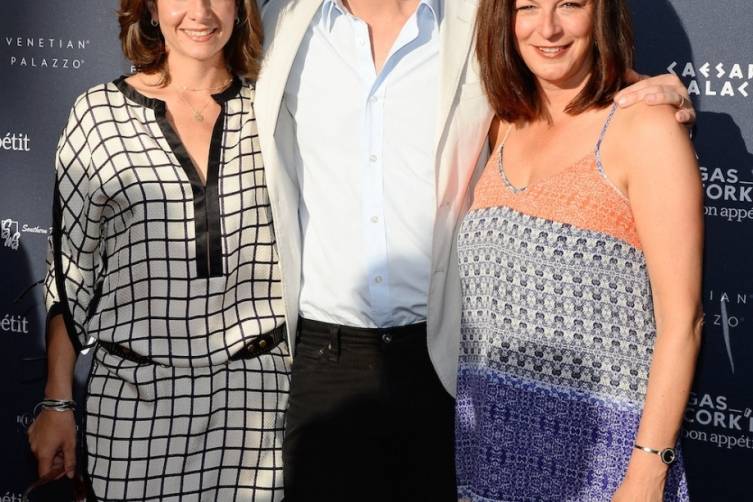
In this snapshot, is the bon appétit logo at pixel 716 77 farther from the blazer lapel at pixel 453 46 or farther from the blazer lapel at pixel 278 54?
the blazer lapel at pixel 278 54

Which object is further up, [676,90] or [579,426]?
[676,90]

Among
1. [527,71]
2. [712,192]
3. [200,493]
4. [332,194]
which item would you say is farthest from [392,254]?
[712,192]

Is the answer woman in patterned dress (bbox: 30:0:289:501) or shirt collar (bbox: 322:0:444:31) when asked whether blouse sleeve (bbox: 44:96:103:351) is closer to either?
woman in patterned dress (bbox: 30:0:289:501)

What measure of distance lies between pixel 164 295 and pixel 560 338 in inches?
39.0

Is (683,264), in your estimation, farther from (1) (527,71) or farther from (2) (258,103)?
(2) (258,103)

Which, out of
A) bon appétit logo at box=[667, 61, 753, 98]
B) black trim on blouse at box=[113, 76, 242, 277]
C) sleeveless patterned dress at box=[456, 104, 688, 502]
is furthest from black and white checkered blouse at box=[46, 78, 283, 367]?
bon appétit logo at box=[667, 61, 753, 98]

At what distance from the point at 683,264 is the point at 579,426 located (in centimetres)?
43

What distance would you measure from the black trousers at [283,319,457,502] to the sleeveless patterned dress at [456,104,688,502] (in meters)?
0.36

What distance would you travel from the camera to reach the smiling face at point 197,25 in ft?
8.49

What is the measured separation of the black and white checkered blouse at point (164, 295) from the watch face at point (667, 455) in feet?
3.40

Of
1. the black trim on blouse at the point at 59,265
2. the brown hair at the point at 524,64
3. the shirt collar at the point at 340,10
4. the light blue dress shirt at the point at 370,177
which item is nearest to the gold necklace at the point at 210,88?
the light blue dress shirt at the point at 370,177

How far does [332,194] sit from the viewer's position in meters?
2.68

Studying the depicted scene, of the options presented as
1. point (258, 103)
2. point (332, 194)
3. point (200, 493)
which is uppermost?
point (258, 103)

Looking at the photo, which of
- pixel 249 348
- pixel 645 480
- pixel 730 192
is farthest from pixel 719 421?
pixel 249 348
